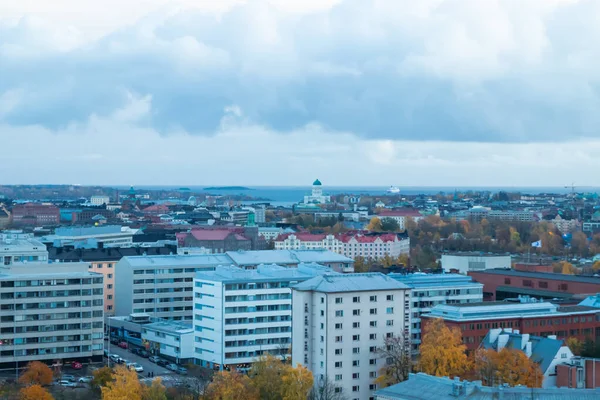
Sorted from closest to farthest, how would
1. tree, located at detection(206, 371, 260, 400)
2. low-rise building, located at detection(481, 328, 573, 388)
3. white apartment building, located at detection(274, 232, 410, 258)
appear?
tree, located at detection(206, 371, 260, 400), low-rise building, located at detection(481, 328, 573, 388), white apartment building, located at detection(274, 232, 410, 258)

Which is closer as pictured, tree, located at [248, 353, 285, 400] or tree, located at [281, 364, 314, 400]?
tree, located at [281, 364, 314, 400]

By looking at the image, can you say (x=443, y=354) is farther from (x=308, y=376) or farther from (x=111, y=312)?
(x=111, y=312)

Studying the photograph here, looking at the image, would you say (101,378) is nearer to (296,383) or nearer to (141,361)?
(296,383)

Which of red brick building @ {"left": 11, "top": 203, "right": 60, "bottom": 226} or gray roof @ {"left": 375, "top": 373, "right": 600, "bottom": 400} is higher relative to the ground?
red brick building @ {"left": 11, "top": 203, "right": 60, "bottom": 226}

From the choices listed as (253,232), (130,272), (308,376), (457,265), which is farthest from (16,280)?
(253,232)

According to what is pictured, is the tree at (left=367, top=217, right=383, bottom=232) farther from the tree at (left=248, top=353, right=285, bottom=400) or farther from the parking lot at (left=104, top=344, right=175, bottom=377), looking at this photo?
the tree at (left=248, top=353, right=285, bottom=400)

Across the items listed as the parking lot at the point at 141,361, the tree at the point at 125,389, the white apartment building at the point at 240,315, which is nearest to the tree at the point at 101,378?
→ the tree at the point at 125,389

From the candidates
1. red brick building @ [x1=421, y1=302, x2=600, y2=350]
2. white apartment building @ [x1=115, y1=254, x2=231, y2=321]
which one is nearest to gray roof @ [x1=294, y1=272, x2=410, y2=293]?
red brick building @ [x1=421, y1=302, x2=600, y2=350]
